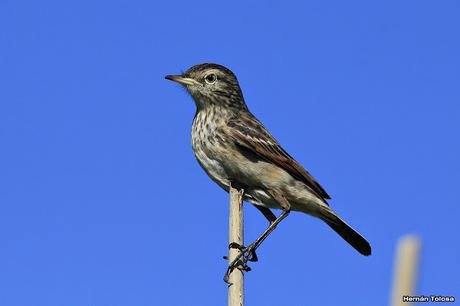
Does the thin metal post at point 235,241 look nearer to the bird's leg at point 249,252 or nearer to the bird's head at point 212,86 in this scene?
the bird's leg at point 249,252

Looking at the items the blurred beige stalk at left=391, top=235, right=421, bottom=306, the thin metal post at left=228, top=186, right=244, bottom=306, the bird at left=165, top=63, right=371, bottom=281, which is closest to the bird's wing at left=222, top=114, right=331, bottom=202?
the bird at left=165, top=63, right=371, bottom=281

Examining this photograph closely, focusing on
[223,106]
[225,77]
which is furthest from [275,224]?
[225,77]

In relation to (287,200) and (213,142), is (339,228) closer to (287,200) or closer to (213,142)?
(287,200)

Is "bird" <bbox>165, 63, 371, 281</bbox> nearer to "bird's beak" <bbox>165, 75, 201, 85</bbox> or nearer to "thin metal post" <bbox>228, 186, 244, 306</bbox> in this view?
"bird's beak" <bbox>165, 75, 201, 85</bbox>

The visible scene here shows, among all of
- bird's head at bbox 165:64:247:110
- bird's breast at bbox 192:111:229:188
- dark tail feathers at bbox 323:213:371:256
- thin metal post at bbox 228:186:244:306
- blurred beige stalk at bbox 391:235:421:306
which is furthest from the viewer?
bird's head at bbox 165:64:247:110

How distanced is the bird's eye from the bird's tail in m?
2.54

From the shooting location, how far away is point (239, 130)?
8.92 m

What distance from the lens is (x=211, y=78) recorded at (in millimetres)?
10039

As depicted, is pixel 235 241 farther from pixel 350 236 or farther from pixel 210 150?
pixel 350 236

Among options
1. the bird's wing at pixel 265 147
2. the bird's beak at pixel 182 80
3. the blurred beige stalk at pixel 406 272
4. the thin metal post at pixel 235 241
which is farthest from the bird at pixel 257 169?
the blurred beige stalk at pixel 406 272

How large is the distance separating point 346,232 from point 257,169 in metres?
1.45

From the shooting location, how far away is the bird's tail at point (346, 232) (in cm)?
870

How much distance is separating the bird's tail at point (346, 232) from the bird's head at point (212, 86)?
2.08 m

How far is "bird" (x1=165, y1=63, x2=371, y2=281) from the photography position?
28.0 ft
